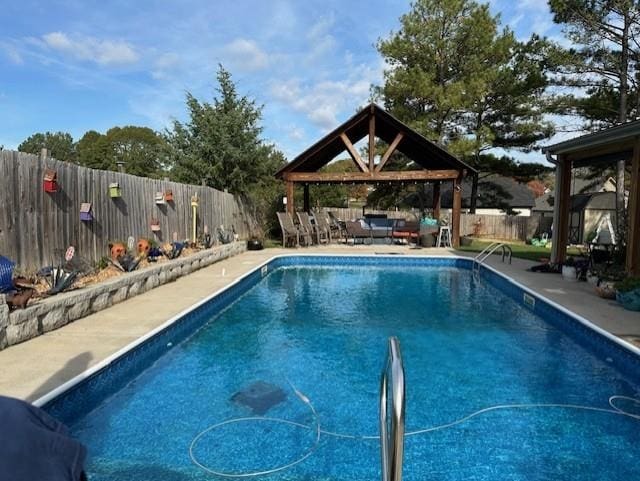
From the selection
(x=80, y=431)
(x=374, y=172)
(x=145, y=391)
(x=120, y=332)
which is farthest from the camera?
(x=374, y=172)

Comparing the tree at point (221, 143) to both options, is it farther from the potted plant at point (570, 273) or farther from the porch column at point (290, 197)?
the potted plant at point (570, 273)

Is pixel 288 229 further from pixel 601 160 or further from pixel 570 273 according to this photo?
pixel 601 160

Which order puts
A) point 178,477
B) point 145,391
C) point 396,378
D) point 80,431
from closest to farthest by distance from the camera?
point 396,378 < point 178,477 < point 80,431 < point 145,391

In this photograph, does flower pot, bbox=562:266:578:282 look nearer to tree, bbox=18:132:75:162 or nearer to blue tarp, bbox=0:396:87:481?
blue tarp, bbox=0:396:87:481

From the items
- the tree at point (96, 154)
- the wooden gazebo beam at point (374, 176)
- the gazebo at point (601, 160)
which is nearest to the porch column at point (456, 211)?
the wooden gazebo beam at point (374, 176)

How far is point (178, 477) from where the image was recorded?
312 cm

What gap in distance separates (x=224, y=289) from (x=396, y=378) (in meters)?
6.54

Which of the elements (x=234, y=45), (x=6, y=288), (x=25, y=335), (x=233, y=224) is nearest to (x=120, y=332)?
(x=25, y=335)

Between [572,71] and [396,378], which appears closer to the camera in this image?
[396,378]

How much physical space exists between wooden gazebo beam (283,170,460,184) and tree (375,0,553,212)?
5.21m

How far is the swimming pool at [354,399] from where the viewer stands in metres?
3.37

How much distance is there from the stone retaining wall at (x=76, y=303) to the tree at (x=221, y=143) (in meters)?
6.72

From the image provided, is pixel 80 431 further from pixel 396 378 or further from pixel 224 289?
pixel 224 289

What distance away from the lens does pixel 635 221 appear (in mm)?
7527
